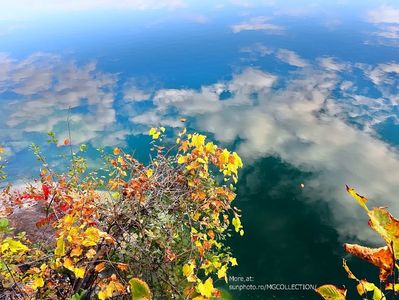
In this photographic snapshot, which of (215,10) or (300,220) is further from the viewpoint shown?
(215,10)

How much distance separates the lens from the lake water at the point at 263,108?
14945 mm

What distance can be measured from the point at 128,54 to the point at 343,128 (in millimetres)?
31397

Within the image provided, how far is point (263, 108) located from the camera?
88.0 feet

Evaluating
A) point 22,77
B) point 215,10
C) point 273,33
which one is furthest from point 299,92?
point 215,10

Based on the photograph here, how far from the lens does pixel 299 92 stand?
97.4ft

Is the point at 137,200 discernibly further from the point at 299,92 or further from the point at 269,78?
the point at 269,78

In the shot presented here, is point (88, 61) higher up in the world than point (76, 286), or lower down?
lower down

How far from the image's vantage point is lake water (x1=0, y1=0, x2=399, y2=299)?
1495cm

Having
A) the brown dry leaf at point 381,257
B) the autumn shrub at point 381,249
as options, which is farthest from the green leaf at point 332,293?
the brown dry leaf at point 381,257

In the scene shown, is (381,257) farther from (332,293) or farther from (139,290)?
(139,290)

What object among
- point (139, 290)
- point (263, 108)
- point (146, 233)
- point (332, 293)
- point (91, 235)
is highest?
point (332, 293)

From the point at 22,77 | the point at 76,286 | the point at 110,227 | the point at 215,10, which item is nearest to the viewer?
the point at 110,227

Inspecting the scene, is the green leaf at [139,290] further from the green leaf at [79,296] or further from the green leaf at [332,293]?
the green leaf at [79,296]

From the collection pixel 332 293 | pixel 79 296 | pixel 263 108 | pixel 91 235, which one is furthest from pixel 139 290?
pixel 263 108
